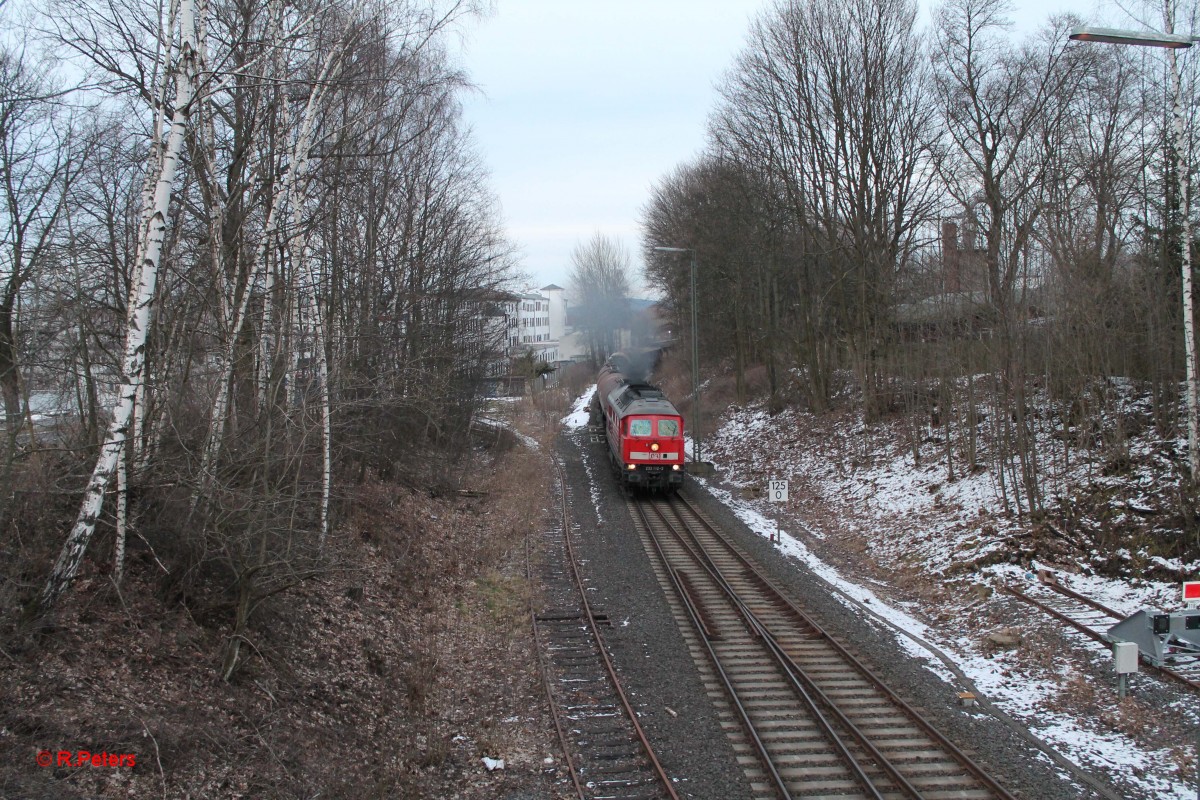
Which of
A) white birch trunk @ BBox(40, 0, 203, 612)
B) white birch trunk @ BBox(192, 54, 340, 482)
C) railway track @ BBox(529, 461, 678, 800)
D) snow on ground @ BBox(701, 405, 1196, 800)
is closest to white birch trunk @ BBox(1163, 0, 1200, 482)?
snow on ground @ BBox(701, 405, 1196, 800)

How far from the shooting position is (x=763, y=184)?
27.6m

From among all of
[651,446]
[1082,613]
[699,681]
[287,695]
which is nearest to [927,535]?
[1082,613]

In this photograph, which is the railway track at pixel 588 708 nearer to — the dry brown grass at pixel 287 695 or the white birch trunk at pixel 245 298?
the dry brown grass at pixel 287 695

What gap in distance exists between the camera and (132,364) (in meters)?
6.25

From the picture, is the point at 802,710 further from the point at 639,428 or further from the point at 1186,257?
the point at 639,428

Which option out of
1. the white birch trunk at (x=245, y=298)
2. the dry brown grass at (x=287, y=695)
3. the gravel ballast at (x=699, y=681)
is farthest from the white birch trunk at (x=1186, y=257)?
the white birch trunk at (x=245, y=298)

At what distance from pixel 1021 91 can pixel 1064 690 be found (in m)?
15.9

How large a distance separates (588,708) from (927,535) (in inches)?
357

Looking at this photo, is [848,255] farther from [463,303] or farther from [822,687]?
[822,687]

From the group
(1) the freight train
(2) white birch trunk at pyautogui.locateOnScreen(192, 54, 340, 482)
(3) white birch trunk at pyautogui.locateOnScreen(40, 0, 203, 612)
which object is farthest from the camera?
(1) the freight train

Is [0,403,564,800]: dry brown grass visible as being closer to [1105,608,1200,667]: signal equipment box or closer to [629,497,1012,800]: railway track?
[629,497,1012,800]: railway track

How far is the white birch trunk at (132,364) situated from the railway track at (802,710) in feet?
20.2

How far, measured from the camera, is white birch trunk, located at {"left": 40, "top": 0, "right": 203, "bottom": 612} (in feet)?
Answer: 20.3

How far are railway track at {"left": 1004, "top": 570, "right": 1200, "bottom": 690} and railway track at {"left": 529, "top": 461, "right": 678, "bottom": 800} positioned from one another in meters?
5.91
